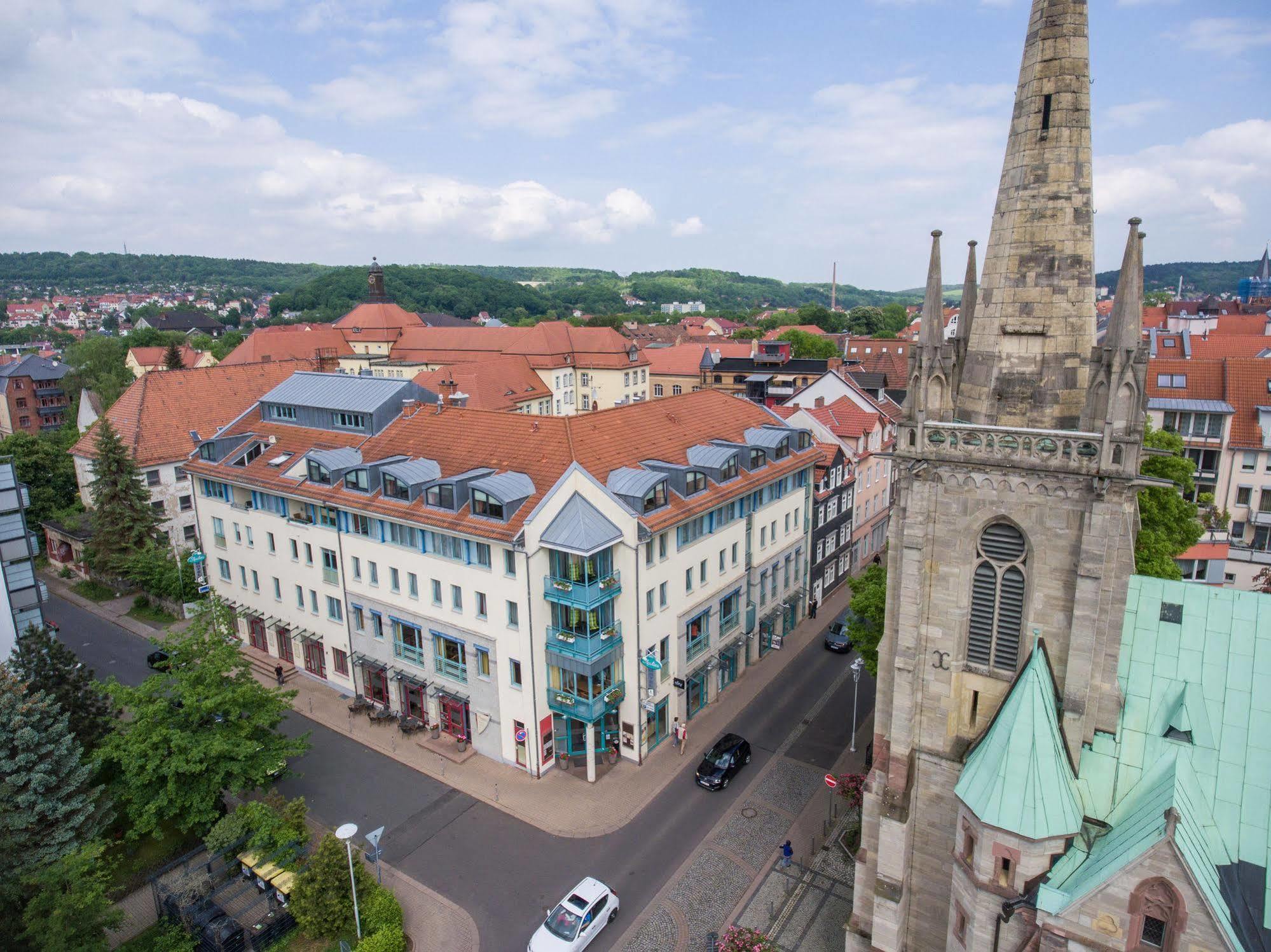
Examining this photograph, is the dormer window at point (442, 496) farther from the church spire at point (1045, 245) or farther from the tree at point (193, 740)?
the church spire at point (1045, 245)

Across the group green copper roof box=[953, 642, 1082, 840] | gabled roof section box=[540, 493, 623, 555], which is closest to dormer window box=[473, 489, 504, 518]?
gabled roof section box=[540, 493, 623, 555]

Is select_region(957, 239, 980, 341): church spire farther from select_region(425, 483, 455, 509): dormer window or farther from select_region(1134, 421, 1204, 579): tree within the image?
select_region(425, 483, 455, 509): dormer window

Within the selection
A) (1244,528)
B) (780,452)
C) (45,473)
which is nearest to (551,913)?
(780,452)

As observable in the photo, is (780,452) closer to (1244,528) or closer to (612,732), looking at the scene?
(612,732)

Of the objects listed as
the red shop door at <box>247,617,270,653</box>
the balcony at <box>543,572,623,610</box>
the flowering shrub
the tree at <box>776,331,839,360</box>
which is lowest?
the red shop door at <box>247,617,270,653</box>

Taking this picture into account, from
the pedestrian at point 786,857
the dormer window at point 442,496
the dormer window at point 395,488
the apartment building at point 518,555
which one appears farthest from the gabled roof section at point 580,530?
the pedestrian at point 786,857
